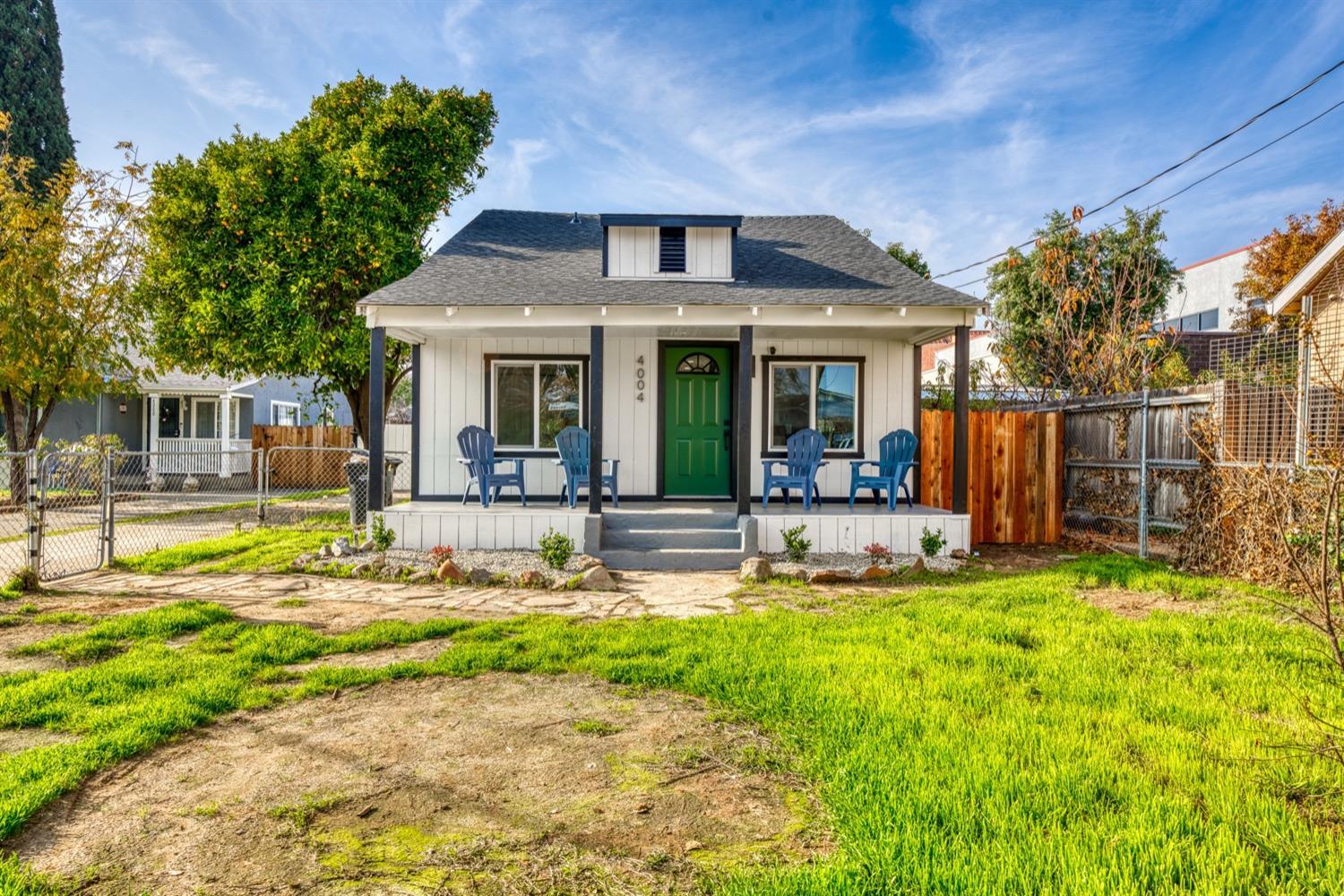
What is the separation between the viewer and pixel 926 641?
164 inches

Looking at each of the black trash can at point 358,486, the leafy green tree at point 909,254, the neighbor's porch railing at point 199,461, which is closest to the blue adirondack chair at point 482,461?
the black trash can at point 358,486

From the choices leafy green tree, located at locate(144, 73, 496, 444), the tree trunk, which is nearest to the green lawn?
leafy green tree, located at locate(144, 73, 496, 444)

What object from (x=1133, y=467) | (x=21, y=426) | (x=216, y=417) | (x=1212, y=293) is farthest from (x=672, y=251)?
(x=1212, y=293)

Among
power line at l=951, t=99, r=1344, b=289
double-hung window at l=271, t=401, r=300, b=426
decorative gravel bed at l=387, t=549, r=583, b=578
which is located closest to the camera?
decorative gravel bed at l=387, t=549, r=583, b=578

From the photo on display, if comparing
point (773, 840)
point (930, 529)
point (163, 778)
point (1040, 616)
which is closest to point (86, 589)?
point (163, 778)

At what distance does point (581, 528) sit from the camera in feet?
24.9

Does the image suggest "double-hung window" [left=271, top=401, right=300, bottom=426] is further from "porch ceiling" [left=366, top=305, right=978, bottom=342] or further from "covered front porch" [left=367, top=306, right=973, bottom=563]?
"porch ceiling" [left=366, top=305, right=978, bottom=342]

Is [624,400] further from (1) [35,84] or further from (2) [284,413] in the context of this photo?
(1) [35,84]

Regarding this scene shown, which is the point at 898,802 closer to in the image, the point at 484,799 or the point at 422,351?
the point at 484,799

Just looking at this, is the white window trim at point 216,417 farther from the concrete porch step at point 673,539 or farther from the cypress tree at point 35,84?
the concrete porch step at point 673,539

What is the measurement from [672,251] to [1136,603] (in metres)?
6.41

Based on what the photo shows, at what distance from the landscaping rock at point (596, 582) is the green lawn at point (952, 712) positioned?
130cm

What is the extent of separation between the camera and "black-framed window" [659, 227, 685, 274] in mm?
9148

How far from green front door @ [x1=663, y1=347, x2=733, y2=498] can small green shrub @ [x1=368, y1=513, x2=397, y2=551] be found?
11.5 feet
